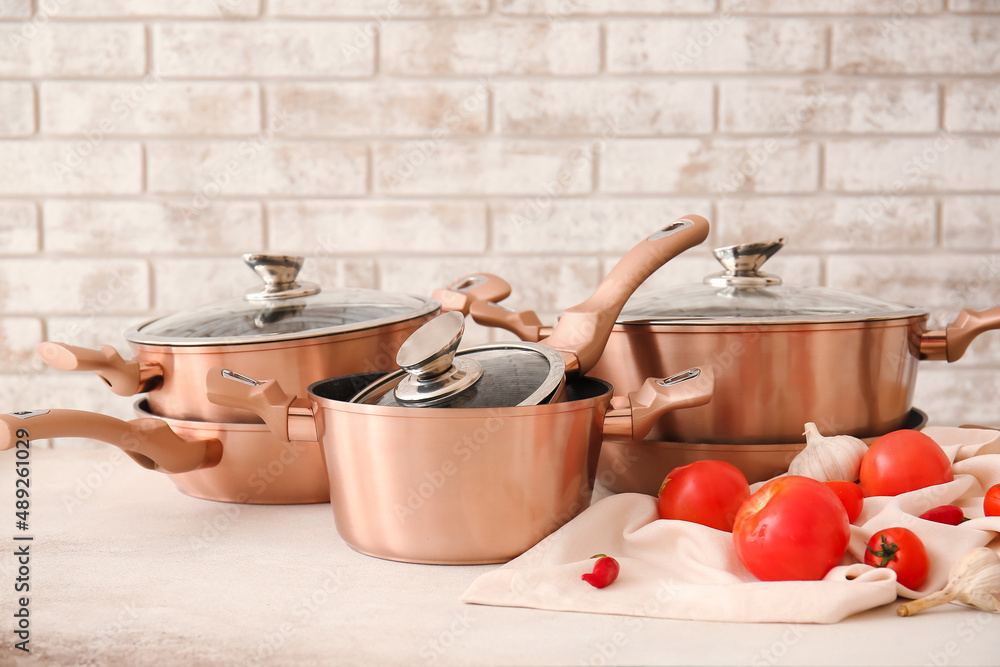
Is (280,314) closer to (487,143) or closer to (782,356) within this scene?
(782,356)

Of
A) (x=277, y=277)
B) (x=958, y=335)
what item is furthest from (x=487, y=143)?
(x=958, y=335)

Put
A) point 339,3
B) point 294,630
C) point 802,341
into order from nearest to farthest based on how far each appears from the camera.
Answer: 1. point 294,630
2. point 802,341
3. point 339,3

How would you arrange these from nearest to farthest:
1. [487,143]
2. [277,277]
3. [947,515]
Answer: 1. [947,515]
2. [277,277]
3. [487,143]

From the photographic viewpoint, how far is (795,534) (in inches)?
21.3

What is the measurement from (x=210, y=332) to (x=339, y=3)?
2.38 feet

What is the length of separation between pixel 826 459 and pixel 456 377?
0.34m

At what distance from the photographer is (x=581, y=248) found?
130 centimetres

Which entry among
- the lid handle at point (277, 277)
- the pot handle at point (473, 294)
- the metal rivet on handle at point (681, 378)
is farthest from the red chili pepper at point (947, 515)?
the lid handle at point (277, 277)

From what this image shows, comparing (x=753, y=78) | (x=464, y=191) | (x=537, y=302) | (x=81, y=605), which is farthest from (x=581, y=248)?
(x=81, y=605)

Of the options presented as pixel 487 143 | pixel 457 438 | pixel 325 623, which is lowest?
pixel 325 623

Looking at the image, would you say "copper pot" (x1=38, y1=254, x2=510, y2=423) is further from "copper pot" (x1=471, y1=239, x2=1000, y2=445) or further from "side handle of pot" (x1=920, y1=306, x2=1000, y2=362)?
"side handle of pot" (x1=920, y1=306, x2=1000, y2=362)

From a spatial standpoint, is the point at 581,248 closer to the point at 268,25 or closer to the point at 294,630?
the point at 268,25

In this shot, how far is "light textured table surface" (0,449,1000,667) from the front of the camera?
0.49m

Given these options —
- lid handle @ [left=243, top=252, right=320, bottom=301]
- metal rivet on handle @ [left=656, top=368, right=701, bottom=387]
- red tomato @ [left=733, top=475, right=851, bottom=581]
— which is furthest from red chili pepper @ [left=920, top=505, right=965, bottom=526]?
lid handle @ [left=243, top=252, right=320, bottom=301]
